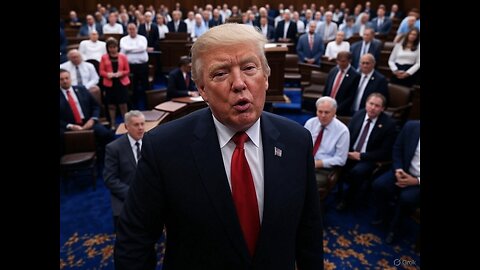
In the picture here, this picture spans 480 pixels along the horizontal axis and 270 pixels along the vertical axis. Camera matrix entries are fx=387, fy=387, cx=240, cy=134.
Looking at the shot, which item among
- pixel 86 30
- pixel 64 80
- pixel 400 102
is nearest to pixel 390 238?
pixel 400 102

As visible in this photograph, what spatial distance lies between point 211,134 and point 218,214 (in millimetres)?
277

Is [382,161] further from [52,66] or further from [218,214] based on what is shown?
[52,66]

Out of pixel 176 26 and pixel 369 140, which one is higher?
pixel 176 26

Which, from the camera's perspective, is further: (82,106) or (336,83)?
(336,83)

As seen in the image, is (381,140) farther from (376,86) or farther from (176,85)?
(176,85)

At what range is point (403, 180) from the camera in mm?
3574

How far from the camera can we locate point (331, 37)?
34.6ft

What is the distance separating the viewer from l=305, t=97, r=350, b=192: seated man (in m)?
3.87

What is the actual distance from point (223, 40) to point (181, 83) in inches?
192

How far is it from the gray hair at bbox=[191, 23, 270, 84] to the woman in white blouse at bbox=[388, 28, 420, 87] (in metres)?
5.48

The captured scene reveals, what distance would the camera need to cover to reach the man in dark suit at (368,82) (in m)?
5.30

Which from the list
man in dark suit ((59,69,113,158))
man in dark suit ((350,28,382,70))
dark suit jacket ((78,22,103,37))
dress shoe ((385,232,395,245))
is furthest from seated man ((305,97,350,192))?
dark suit jacket ((78,22,103,37))

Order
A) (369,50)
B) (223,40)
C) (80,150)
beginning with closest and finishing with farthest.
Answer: (223,40) < (80,150) < (369,50)

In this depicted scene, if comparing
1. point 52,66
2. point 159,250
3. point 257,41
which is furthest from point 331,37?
point 52,66
